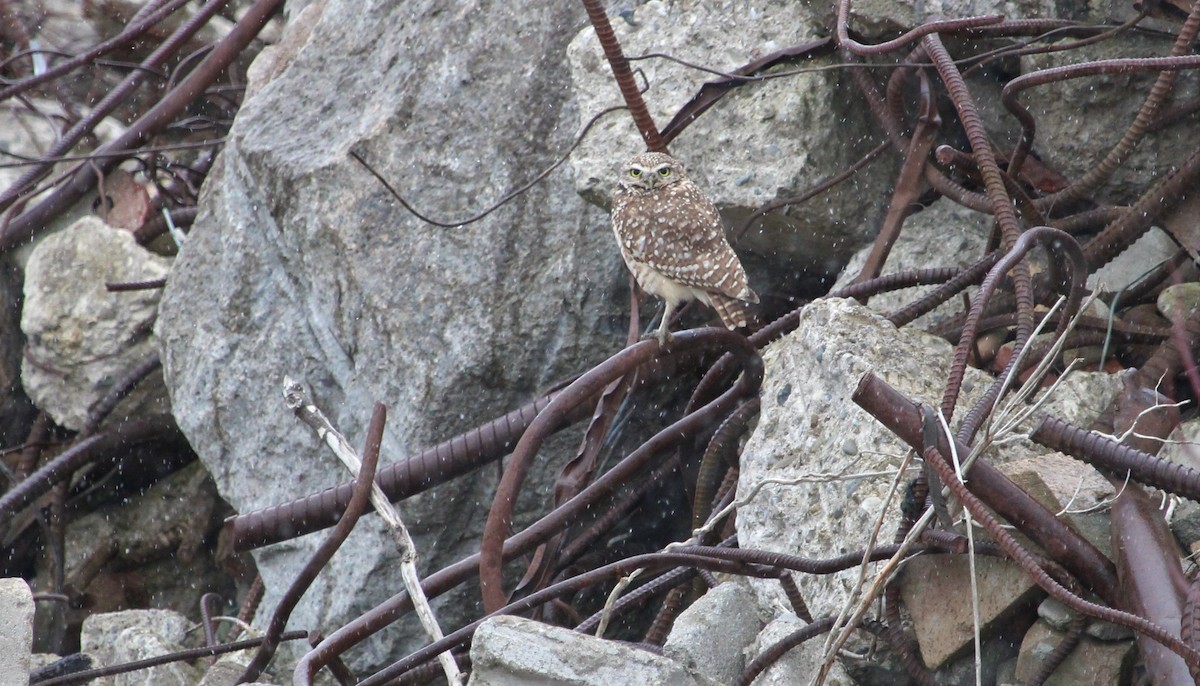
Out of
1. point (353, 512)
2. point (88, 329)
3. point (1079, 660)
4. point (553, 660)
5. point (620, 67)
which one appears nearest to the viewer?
point (553, 660)

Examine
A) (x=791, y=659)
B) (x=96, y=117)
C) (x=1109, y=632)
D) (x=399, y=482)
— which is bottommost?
(x=1109, y=632)

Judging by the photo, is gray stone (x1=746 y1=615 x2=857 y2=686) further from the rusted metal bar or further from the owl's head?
the owl's head

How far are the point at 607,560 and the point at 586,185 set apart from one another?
3.62 feet

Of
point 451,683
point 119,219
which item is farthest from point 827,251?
point 119,219

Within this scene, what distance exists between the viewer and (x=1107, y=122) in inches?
135

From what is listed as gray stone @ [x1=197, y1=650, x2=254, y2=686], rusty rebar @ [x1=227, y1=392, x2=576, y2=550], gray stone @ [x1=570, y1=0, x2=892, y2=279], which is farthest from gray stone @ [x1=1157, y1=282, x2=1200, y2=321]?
gray stone @ [x1=197, y1=650, x2=254, y2=686]

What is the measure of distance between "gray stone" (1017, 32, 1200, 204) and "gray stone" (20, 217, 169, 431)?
3421 mm

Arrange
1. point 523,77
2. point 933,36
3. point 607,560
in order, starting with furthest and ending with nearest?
point 523,77 → point 607,560 → point 933,36

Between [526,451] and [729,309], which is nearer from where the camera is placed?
[526,451]

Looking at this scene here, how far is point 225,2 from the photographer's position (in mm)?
5340

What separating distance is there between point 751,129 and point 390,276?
3.85 ft

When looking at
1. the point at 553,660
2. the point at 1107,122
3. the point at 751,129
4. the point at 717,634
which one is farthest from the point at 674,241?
the point at 553,660

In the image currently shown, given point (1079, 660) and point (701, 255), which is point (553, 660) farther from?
point (701, 255)

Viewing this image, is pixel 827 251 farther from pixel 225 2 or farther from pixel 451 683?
pixel 225 2
